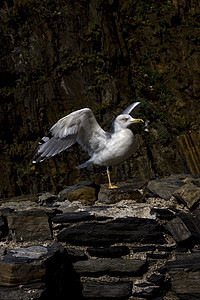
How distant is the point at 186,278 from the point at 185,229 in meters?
0.34

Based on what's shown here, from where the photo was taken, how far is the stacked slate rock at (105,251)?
5.81 ft

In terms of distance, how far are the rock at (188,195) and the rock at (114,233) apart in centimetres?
39

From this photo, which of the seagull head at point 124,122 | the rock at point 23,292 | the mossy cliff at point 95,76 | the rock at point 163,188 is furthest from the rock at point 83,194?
the mossy cliff at point 95,76

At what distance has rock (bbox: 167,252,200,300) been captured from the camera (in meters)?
1.92

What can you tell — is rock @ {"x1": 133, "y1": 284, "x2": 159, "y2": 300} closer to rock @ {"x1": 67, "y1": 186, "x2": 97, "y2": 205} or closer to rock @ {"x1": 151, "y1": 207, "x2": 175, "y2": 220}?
rock @ {"x1": 151, "y1": 207, "x2": 175, "y2": 220}

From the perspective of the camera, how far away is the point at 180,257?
2.06 m

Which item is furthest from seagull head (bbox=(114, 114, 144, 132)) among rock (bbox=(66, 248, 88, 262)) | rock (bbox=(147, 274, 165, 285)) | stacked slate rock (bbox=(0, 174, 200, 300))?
rock (bbox=(147, 274, 165, 285))

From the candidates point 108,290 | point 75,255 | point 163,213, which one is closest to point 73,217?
point 75,255

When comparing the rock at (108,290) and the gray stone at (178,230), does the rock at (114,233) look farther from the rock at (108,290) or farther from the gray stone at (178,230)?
the rock at (108,290)

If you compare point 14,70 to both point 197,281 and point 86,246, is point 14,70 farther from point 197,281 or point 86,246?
point 197,281

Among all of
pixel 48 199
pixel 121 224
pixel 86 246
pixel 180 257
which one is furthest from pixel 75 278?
pixel 48 199

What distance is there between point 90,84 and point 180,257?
6.63 metres

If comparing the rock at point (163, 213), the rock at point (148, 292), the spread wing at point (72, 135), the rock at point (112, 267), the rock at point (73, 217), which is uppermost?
the spread wing at point (72, 135)

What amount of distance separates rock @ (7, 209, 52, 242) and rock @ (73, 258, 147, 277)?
1.08 ft
